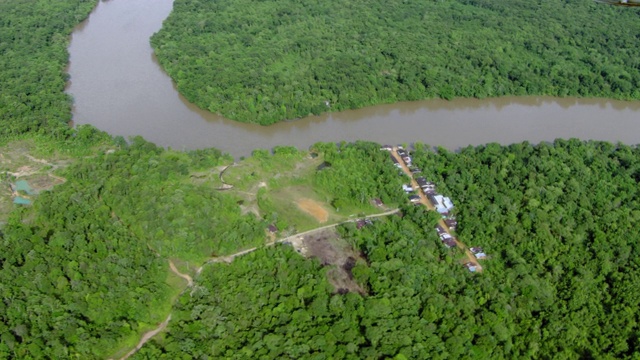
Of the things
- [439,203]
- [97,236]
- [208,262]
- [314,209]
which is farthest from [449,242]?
[97,236]

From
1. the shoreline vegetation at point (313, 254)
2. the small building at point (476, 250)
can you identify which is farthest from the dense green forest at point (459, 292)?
the small building at point (476, 250)

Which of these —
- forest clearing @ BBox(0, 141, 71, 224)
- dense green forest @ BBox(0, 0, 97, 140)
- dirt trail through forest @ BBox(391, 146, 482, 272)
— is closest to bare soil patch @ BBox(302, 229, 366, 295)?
dirt trail through forest @ BBox(391, 146, 482, 272)

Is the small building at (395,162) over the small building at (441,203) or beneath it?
beneath

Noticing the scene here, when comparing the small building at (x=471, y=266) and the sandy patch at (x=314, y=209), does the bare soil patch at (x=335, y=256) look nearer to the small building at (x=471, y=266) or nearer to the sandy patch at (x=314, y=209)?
the sandy patch at (x=314, y=209)

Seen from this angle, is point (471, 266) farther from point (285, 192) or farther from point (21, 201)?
point (21, 201)

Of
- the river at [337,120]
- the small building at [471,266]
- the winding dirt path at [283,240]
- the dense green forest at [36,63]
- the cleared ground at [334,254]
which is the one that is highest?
the dense green forest at [36,63]

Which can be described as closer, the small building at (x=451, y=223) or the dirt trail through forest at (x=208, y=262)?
the dirt trail through forest at (x=208, y=262)

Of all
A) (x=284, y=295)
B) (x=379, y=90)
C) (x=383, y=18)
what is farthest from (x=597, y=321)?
(x=383, y=18)
